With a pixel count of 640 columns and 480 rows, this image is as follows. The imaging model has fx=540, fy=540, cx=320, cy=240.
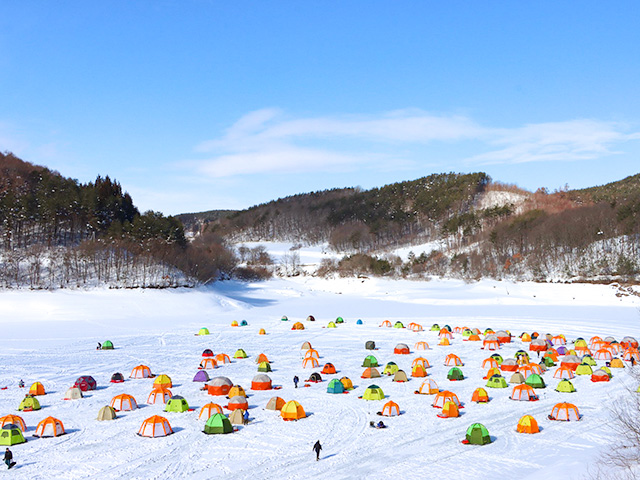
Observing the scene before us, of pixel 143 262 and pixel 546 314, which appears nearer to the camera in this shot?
pixel 546 314

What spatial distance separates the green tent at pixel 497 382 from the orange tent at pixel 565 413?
18.5 ft

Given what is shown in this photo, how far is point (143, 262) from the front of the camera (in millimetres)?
66062

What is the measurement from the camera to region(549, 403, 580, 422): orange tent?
20.6 metres

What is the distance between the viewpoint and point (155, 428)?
1867 cm

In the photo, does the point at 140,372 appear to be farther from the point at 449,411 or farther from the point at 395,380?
the point at 449,411

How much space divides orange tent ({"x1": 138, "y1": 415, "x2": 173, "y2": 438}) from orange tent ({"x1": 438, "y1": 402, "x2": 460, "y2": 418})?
10.5 meters

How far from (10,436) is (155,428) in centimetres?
459

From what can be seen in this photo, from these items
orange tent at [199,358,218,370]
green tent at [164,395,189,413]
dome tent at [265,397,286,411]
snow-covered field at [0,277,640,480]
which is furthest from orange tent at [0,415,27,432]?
orange tent at [199,358,218,370]

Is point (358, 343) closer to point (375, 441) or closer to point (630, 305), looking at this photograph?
point (375, 441)

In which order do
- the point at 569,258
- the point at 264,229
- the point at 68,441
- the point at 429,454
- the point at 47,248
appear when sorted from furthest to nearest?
the point at 264,229, the point at 569,258, the point at 47,248, the point at 68,441, the point at 429,454

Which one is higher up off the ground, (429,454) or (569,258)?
(569,258)

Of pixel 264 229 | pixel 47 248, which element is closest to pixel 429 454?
pixel 47 248

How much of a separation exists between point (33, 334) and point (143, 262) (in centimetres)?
2404

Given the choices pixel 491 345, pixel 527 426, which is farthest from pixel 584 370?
pixel 527 426
